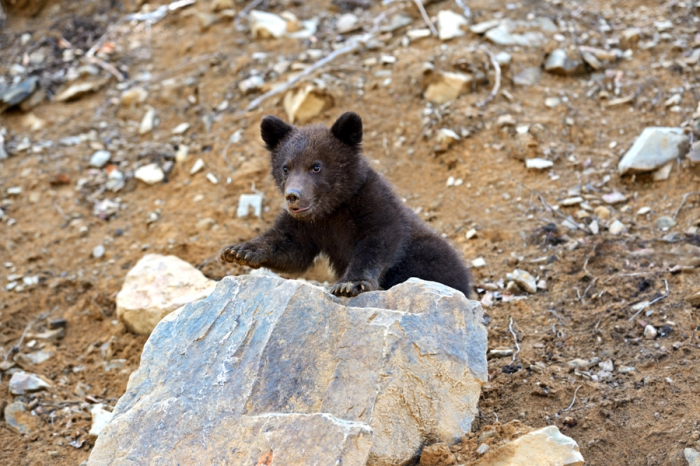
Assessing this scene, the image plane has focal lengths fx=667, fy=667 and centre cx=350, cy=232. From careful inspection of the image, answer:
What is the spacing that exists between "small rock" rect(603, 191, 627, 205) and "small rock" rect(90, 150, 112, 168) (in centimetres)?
690

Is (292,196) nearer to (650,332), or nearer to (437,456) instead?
(437,456)

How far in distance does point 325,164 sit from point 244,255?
1.02 meters

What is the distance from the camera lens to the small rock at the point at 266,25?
11.0m

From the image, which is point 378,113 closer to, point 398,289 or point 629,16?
point 629,16

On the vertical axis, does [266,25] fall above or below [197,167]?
above

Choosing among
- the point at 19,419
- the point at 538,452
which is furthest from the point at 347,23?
the point at 538,452

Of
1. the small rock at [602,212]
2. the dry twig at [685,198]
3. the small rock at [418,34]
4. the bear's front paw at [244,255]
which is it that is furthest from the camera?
the small rock at [418,34]

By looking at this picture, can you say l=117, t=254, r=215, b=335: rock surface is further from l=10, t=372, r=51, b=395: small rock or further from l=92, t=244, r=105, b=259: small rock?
l=92, t=244, r=105, b=259: small rock

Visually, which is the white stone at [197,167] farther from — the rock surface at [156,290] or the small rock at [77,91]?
the small rock at [77,91]

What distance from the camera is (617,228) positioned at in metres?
6.90

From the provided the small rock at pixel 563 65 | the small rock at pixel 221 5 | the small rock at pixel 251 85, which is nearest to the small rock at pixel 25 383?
the small rock at pixel 251 85

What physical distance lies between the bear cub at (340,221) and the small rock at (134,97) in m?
5.64

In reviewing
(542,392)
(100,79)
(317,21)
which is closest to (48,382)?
(542,392)

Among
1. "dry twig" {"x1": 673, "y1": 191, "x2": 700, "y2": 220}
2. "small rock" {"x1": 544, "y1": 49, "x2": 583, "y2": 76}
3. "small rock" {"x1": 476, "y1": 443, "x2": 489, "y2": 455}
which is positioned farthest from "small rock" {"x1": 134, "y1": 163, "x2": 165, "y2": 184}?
"small rock" {"x1": 476, "y1": 443, "x2": 489, "y2": 455}
